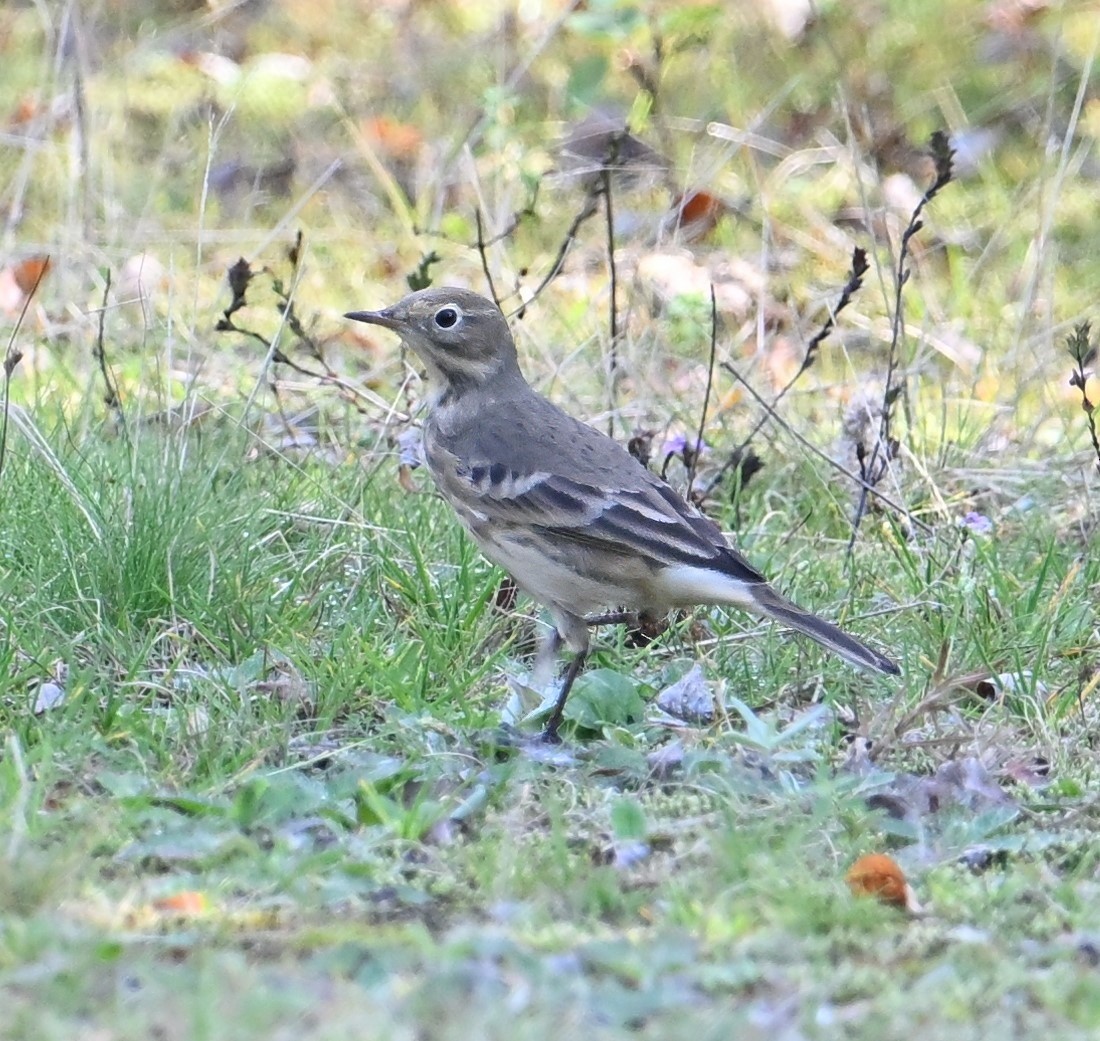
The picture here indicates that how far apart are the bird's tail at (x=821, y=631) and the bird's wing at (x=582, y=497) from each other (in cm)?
8

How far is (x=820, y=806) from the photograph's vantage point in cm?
416

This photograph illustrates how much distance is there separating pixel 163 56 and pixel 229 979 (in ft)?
29.1

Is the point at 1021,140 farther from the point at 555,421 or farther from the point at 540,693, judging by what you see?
the point at 540,693

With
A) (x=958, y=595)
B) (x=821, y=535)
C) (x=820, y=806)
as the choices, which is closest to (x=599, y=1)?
(x=821, y=535)

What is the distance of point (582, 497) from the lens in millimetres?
5359

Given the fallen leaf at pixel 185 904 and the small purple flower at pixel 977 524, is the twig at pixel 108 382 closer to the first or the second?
the fallen leaf at pixel 185 904

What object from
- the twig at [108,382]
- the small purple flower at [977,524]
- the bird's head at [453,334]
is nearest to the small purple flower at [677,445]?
the bird's head at [453,334]

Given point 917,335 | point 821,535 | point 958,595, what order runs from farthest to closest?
point 917,335 < point 821,535 < point 958,595

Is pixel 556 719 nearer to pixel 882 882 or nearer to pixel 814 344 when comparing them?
pixel 882 882

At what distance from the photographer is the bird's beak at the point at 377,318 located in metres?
5.83

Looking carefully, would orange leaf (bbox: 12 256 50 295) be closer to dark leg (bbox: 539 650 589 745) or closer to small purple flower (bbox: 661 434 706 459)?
small purple flower (bbox: 661 434 706 459)

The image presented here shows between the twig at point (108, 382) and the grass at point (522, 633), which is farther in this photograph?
the twig at point (108, 382)

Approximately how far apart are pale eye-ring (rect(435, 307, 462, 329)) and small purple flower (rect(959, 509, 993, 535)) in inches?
73.7

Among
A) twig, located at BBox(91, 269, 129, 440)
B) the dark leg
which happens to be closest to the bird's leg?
the dark leg
